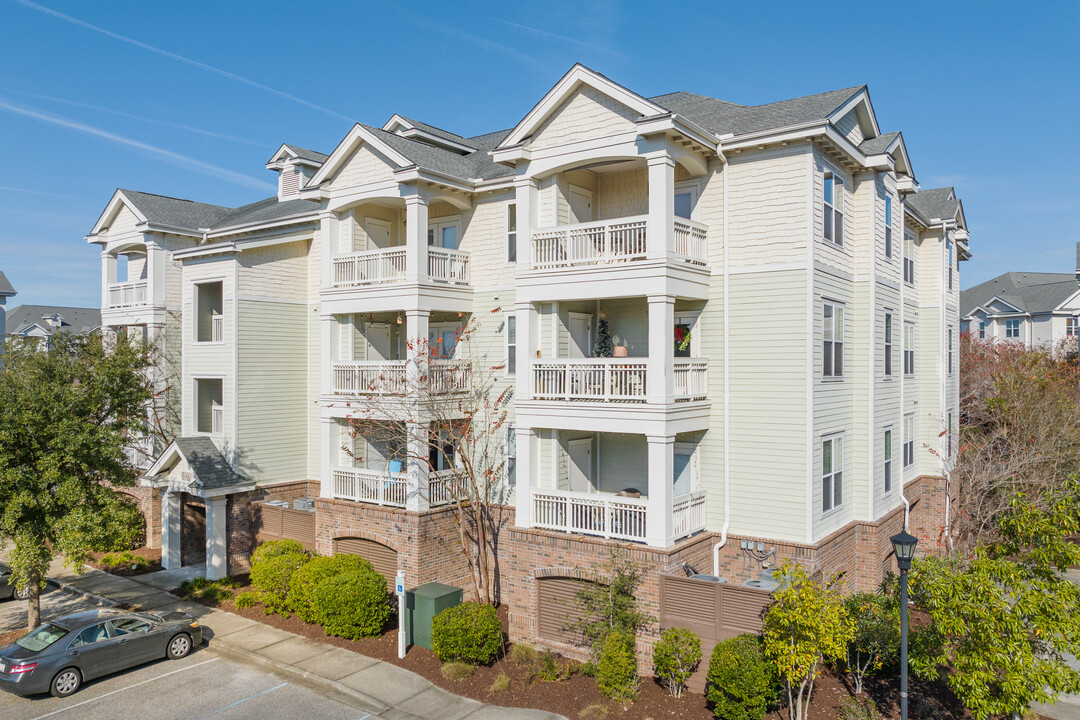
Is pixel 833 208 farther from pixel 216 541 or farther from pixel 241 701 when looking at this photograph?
pixel 216 541

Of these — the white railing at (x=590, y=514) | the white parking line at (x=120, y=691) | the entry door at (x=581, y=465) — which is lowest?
the white parking line at (x=120, y=691)

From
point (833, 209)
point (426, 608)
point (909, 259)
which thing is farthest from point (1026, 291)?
point (426, 608)

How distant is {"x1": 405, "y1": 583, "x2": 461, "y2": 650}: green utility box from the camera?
51.2 ft

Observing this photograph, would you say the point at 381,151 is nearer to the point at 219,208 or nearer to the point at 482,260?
the point at 482,260

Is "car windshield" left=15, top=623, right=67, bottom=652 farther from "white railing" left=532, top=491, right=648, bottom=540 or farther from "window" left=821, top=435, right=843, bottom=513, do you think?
"window" left=821, top=435, right=843, bottom=513

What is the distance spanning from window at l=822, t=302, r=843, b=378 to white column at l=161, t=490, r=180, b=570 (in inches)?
770

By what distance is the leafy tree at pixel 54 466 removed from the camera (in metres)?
15.0

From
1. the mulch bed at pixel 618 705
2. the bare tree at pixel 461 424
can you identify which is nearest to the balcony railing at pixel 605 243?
the bare tree at pixel 461 424

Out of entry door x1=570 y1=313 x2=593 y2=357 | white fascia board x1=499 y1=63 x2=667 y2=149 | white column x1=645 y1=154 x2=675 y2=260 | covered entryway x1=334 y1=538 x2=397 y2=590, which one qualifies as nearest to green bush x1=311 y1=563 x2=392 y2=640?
covered entryway x1=334 y1=538 x2=397 y2=590

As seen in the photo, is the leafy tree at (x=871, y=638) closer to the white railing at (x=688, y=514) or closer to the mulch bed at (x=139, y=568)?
the white railing at (x=688, y=514)

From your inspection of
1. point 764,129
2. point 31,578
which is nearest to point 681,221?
point 764,129

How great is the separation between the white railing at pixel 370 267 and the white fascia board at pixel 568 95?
442 cm

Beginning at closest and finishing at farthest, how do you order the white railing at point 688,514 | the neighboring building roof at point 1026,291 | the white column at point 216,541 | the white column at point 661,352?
the white column at point 661,352
the white railing at point 688,514
the white column at point 216,541
the neighboring building roof at point 1026,291

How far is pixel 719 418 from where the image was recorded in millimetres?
15758
